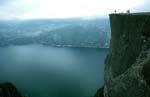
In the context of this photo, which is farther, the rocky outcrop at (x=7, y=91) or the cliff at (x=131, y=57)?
the rocky outcrop at (x=7, y=91)

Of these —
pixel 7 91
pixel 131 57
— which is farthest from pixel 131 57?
pixel 7 91

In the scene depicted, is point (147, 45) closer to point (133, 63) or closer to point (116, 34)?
point (133, 63)

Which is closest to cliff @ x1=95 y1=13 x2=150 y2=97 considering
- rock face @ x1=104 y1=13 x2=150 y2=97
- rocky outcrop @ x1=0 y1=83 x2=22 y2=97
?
rock face @ x1=104 y1=13 x2=150 y2=97

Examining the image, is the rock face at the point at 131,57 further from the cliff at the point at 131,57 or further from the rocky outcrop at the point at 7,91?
the rocky outcrop at the point at 7,91

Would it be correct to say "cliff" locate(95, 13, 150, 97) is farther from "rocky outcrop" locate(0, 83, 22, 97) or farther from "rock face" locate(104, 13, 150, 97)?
"rocky outcrop" locate(0, 83, 22, 97)

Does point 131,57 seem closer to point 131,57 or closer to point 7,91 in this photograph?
point 131,57

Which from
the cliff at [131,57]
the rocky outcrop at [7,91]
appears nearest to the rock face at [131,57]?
the cliff at [131,57]

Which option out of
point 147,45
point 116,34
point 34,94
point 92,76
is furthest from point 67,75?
point 147,45

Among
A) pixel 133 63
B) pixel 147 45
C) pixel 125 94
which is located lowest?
pixel 125 94
